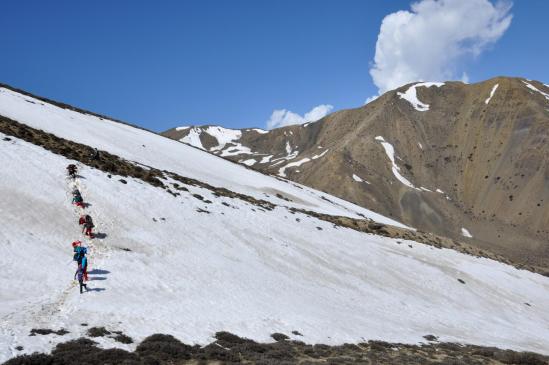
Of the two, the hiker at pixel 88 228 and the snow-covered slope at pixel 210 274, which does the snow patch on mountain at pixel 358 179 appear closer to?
the snow-covered slope at pixel 210 274

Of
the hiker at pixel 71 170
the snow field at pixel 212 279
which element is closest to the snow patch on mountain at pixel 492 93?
the snow field at pixel 212 279

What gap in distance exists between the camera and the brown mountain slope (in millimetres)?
121062

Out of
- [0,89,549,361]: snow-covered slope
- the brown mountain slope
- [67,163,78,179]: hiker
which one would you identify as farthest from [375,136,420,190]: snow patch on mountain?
[67,163,78,179]: hiker

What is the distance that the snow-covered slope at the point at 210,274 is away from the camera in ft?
58.6

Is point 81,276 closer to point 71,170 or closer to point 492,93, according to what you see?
point 71,170

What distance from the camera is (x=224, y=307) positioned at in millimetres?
21203

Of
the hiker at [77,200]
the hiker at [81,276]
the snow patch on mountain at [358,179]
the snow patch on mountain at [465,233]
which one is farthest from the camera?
the snow patch on mountain at [358,179]

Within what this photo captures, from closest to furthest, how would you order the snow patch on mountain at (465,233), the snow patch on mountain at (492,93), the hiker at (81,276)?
the hiker at (81,276) → the snow patch on mountain at (465,233) → the snow patch on mountain at (492,93)

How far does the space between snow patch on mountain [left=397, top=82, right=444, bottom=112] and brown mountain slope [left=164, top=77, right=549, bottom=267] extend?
416 mm

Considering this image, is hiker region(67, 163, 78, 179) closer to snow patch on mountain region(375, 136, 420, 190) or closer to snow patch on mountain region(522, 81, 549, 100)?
snow patch on mountain region(375, 136, 420, 190)

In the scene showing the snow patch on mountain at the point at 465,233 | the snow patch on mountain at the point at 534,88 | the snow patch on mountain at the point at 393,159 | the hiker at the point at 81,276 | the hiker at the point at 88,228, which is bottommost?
the hiker at the point at 81,276

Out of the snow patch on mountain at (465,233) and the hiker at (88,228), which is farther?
the snow patch on mountain at (465,233)

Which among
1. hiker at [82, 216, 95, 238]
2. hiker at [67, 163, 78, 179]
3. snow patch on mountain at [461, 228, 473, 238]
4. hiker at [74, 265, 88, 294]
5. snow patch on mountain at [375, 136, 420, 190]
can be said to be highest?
snow patch on mountain at [375, 136, 420, 190]

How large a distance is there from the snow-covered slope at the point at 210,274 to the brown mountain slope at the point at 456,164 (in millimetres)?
70945
